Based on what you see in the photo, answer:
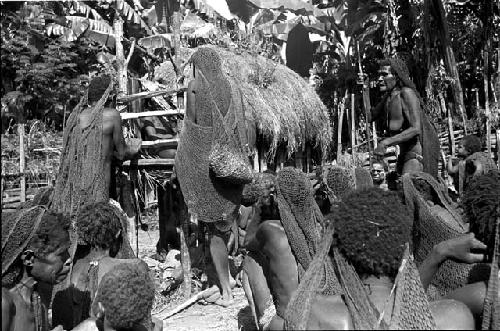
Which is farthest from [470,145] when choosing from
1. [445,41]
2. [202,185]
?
[202,185]

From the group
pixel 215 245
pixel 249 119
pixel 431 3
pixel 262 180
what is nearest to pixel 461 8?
pixel 431 3

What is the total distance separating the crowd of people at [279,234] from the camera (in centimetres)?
232

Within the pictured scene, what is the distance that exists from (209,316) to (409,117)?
122 inches

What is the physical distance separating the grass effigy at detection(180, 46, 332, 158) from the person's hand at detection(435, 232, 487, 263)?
622 cm

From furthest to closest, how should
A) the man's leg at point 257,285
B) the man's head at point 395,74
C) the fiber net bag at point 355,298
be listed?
1. the man's head at point 395,74
2. the man's leg at point 257,285
3. the fiber net bag at point 355,298

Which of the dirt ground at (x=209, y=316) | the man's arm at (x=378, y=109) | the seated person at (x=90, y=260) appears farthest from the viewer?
the man's arm at (x=378, y=109)

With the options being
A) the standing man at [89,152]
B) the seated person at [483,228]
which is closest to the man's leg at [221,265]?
the standing man at [89,152]

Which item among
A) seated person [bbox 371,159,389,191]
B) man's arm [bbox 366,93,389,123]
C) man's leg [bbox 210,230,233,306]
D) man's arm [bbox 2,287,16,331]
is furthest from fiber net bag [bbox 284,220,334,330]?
seated person [bbox 371,159,389,191]

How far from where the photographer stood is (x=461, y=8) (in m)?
14.4

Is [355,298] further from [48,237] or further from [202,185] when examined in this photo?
[202,185]

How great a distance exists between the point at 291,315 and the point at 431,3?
413 inches

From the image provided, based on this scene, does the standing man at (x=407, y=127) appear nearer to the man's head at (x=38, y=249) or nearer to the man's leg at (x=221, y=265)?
the man's leg at (x=221, y=265)

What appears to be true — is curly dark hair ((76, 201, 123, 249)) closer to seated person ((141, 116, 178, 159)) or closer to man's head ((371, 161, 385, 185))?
seated person ((141, 116, 178, 159))

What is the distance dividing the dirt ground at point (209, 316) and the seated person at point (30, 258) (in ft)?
9.58
